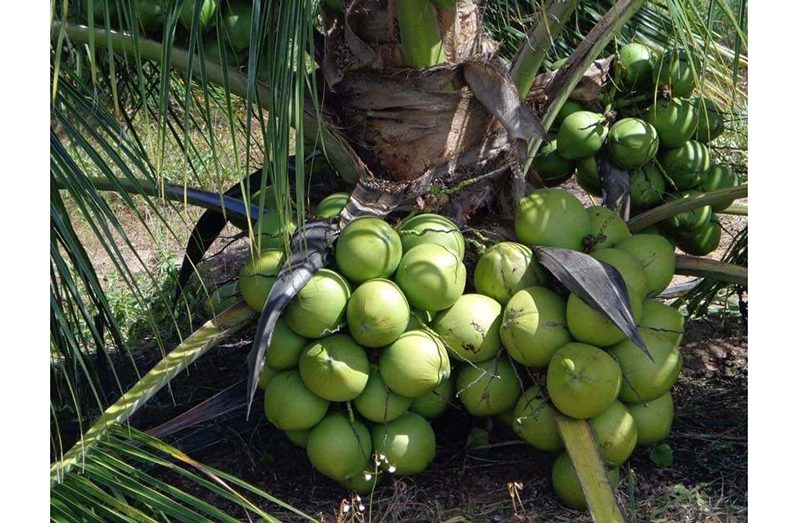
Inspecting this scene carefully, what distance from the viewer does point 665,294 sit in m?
3.51

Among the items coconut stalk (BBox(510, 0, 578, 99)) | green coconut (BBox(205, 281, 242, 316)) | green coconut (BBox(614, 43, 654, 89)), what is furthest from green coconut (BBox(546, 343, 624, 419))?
green coconut (BBox(205, 281, 242, 316))

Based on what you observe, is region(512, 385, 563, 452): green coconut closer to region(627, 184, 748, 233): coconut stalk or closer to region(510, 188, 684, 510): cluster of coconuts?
region(510, 188, 684, 510): cluster of coconuts

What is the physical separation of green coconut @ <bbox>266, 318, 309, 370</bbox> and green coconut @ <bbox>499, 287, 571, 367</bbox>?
0.44 m

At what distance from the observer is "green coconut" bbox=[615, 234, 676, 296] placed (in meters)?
2.34

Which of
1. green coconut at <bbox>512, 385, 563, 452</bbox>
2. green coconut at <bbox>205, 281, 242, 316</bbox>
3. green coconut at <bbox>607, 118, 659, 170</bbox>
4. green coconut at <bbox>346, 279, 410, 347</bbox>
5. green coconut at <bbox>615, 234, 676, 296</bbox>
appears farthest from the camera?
green coconut at <bbox>205, 281, 242, 316</bbox>

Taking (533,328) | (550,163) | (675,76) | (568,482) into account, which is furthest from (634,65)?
(568,482)

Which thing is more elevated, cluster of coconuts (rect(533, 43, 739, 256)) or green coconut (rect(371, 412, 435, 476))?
cluster of coconuts (rect(533, 43, 739, 256))

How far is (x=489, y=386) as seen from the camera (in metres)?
2.28

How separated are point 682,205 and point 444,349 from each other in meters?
0.76

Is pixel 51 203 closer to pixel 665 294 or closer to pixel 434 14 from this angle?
pixel 434 14

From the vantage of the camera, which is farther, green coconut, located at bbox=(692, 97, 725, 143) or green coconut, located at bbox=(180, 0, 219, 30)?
green coconut, located at bbox=(692, 97, 725, 143)

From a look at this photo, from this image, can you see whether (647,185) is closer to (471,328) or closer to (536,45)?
(536,45)

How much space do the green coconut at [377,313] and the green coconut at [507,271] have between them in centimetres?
23

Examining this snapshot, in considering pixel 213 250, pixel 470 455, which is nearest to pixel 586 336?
pixel 470 455
